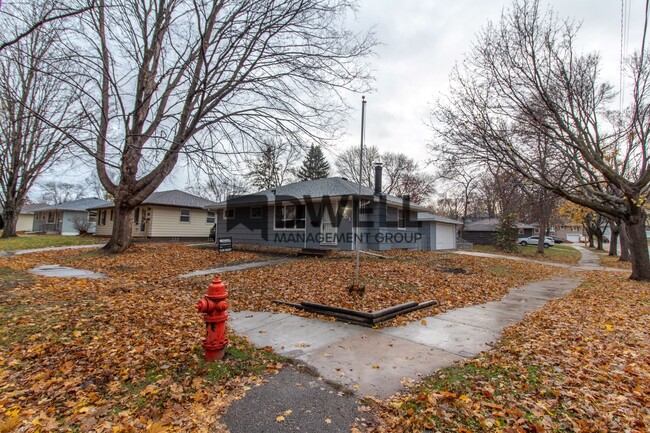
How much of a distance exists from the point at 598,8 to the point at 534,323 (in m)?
9.66

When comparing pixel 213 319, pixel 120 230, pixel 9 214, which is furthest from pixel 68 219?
pixel 213 319

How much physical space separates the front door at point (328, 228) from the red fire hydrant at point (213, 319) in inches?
436

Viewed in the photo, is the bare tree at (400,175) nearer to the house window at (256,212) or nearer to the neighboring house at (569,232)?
the house window at (256,212)

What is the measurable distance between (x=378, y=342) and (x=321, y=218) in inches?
421

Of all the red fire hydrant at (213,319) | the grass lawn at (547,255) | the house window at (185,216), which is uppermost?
the house window at (185,216)

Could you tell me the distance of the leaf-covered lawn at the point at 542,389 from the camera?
2355 millimetres

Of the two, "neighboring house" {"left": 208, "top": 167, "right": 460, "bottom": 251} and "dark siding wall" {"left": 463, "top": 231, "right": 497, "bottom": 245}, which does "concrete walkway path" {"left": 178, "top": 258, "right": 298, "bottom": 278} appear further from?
"dark siding wall" {"left": 463, "top": 231, "right": 497, "bottom": 245}

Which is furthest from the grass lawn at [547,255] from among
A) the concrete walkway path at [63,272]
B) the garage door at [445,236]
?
the concrete walkway path at [63,272]

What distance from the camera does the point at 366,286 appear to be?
290 inches

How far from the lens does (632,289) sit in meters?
8.49

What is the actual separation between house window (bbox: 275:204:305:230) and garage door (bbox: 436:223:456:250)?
10689 mm

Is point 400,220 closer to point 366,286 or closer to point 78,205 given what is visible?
point 366,286

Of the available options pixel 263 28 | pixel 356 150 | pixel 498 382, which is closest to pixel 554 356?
pixel 498 382

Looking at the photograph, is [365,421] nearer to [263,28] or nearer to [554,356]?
[554,356]
